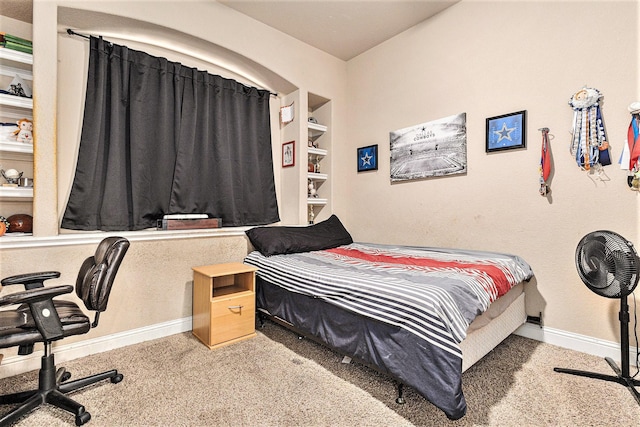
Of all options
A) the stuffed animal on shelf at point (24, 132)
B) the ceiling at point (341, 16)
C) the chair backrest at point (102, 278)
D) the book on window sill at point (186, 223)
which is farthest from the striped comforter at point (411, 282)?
the ceiling at point (341, 16)

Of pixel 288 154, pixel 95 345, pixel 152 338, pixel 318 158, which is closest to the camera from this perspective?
pixel 95 345

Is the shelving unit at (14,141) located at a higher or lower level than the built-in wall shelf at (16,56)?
lower

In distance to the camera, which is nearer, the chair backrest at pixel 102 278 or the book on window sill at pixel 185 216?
the chair backrest at pixel 102 278

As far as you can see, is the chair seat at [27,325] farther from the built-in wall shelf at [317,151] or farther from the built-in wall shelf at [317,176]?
the built-in wall shelf at [317,151]

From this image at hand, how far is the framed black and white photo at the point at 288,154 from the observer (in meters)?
3.62

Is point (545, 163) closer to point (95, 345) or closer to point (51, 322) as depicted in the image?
point (51, 322)

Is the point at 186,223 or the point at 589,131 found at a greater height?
the point at 589,131

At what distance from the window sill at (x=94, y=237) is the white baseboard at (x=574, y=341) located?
2.61 m

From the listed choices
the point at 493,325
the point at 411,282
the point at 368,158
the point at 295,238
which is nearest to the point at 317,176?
the point at 368,158

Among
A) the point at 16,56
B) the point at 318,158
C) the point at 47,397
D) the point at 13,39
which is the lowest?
the point at 47,397

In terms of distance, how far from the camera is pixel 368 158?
375 centimetres

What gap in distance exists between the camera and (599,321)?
2209mm

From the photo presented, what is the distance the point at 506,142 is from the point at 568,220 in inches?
30.3

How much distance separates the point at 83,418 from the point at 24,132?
1.96 m
